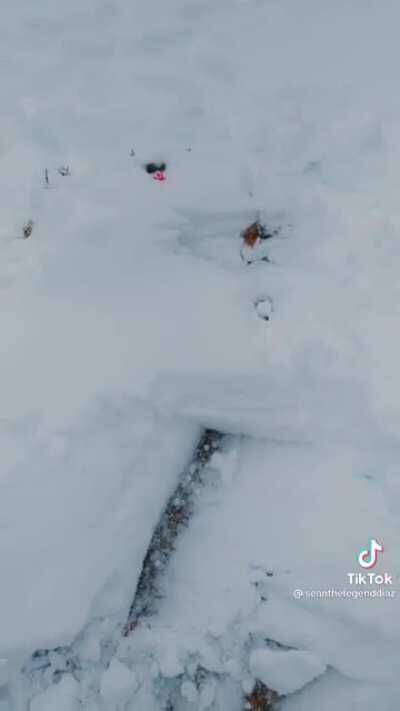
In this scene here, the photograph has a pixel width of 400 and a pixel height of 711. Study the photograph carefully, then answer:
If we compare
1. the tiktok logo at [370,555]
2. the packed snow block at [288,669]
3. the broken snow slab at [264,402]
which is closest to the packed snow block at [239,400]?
the broken snow slab at [264,402]

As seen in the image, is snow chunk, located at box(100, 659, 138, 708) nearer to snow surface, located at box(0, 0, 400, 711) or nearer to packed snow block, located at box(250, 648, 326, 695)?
snow surface, located at box(0, 0, 400, 711)

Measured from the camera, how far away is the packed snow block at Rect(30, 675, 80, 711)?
2957 millimetres

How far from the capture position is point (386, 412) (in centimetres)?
326

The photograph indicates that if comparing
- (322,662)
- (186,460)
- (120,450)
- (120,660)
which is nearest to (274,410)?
(186,460)

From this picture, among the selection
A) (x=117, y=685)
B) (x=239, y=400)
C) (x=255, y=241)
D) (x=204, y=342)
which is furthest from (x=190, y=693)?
(x=255, y=241)

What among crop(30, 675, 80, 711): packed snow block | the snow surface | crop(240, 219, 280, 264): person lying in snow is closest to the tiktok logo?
the snow surface

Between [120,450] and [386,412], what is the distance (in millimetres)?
1481

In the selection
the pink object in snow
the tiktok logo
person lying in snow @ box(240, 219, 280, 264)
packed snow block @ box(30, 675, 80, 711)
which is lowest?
packed snow block @ box(30, 675, 80, 711)

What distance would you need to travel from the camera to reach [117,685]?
9.80 feet

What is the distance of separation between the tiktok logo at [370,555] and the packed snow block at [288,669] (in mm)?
542

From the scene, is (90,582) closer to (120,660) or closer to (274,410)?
(120,660)

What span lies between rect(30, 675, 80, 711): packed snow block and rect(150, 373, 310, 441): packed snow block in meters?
1.50

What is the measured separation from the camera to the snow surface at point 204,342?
10.1ft

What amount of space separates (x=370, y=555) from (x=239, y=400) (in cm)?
109
